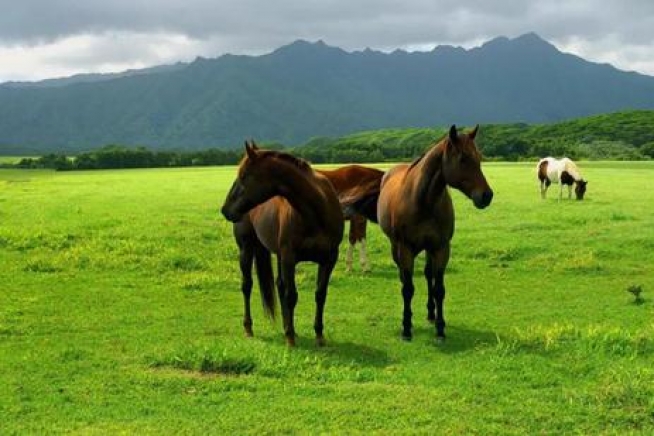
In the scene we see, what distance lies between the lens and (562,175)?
31.7 metres

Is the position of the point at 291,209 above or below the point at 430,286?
above

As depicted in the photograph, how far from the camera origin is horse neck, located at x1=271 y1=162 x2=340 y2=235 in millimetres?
9477

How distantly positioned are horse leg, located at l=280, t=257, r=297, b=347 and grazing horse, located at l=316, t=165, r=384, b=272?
4074mm

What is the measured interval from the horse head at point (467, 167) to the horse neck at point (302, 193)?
5.81 feet

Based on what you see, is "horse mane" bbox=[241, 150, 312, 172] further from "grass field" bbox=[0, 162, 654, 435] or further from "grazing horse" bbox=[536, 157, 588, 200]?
"grazing horse" bbox=[536, 157, 588, 200]

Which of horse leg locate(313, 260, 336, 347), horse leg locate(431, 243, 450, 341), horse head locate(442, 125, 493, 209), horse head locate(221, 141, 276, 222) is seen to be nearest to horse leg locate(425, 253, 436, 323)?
horse leg locate(431, 243, 450, 341)

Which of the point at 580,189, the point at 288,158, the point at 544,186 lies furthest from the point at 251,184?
the point at 544,186

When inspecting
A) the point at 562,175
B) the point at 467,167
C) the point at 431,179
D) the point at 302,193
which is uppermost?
the point at 467,167

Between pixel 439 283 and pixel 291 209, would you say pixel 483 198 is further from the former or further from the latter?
pixel 291 209

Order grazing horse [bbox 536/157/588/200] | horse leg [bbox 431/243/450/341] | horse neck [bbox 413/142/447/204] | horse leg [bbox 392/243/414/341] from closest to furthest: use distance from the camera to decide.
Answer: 1. horse neck [bbox 413/142/447/204]
2. horse leg [bbox 431/243/450/341]
3. horse leg [bbox 392/243/414/341]
4. grazing horse [bbox 536/157/588/200]

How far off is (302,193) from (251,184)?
0.68 m

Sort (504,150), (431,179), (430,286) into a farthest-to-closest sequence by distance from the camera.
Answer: (504,150) < (430,286) < (431,179)

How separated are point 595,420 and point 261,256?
5.80 metres

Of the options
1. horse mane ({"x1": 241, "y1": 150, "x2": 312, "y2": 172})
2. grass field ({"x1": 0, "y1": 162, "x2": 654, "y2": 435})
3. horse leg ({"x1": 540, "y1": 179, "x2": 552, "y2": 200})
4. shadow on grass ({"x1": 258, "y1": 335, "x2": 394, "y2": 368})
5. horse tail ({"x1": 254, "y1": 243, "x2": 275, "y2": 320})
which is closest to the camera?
grass field ({"x1": 0, "y1": 162, "x2": 654, "y2": 435})
